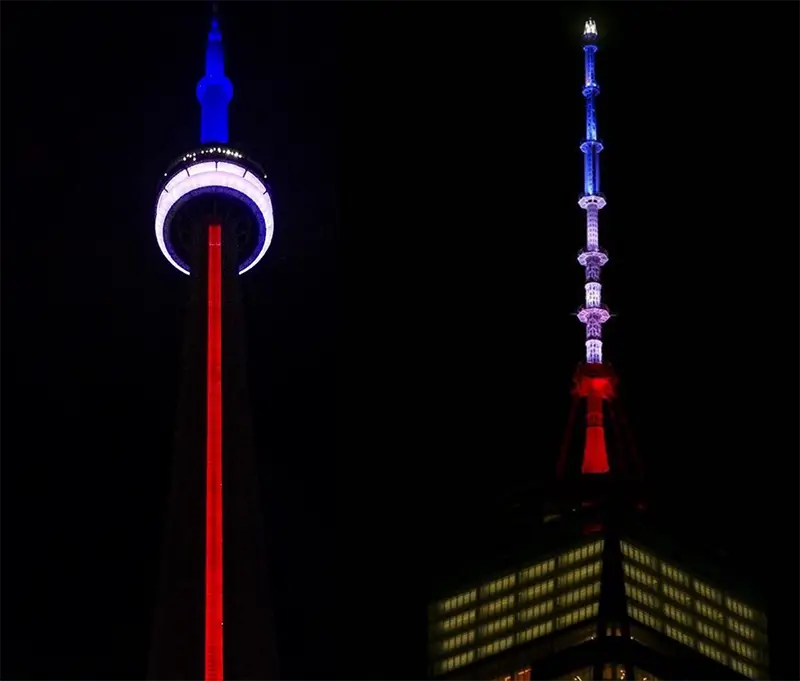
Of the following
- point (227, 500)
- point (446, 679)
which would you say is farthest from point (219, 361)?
point (446, 679)

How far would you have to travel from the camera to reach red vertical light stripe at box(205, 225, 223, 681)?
56.0 metres

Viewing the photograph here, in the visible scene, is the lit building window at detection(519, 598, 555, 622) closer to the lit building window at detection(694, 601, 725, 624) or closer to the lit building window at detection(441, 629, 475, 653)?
the lit building window at detection(441, 629, 475, 653)

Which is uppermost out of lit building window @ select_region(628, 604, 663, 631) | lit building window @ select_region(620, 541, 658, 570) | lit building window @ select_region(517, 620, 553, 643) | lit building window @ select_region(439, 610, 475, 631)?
lit building window @ select_region(620, 541, 658, 570)

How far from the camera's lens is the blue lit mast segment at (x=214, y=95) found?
81.6 meters

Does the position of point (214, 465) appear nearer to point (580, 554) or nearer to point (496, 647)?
point (496, 647)

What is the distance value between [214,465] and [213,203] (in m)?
22.3

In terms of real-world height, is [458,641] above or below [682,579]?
below

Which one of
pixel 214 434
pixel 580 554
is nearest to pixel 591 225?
pixel 580 554

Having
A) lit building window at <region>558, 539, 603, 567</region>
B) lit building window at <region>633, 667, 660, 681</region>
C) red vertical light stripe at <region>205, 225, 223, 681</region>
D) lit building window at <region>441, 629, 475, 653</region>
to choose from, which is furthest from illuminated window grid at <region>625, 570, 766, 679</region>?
red vertical light stripe at <region>205, 225, 223, 681</region>

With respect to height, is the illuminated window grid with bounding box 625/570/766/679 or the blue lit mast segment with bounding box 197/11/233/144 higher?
the blue lit mast segment with bounding box 197/11/233/144

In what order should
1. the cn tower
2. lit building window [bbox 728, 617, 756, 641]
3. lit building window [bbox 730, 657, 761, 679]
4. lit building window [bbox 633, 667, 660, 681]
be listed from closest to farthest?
the cn tower
lit building window [bbox 633, 667, 660, 681]
lit building window [bbox 730, 657, 761, 679]
lit building window [bbox 728, 617, 756, 641]

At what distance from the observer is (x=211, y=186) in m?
80.9

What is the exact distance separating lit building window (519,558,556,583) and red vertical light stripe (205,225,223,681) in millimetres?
29735

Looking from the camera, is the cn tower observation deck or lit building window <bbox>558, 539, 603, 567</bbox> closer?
the cn tower observation deck
